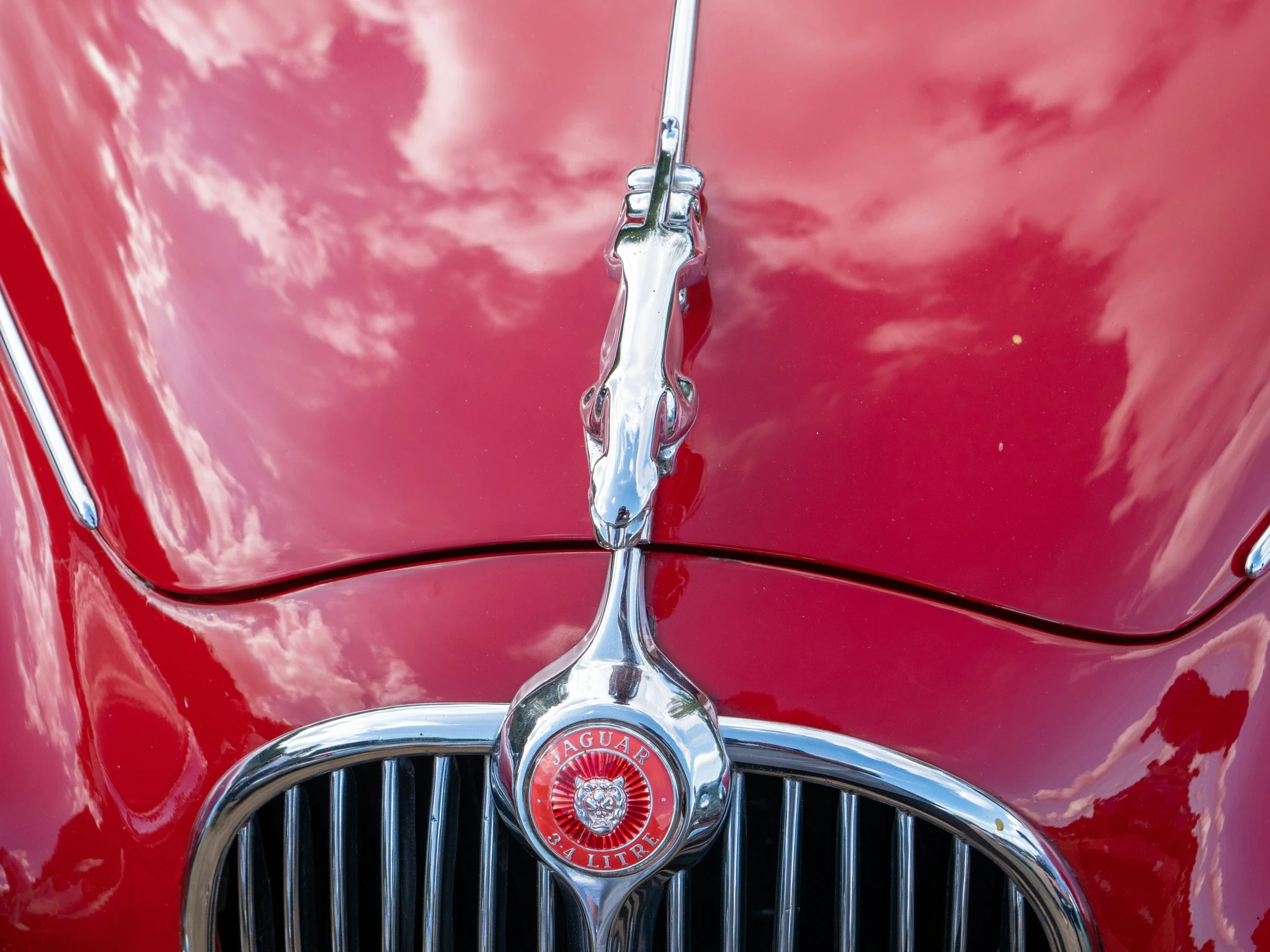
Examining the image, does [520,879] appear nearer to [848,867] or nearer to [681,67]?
[848,867]

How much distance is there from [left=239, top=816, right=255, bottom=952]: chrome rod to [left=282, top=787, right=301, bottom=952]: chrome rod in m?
0.02

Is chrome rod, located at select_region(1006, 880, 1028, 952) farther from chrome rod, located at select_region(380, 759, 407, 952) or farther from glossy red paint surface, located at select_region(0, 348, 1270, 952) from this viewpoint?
chrome rod, located at select_region(380, 759, 407, 952)

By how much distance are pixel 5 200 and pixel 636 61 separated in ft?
1.72

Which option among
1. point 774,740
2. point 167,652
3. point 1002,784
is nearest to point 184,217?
point 167,652

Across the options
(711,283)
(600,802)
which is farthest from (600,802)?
(711,283)

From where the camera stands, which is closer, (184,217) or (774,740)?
(774,740)

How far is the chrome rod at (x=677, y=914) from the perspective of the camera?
85 cm

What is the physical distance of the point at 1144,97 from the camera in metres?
0.90

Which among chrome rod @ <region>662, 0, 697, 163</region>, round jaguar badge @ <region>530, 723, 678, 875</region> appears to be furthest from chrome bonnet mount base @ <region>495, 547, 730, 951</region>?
chrome rod @ <region>662, 0, 697, 163</region>

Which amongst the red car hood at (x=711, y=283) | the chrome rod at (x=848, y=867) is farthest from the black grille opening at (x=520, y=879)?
the red car hood at (x=711, y=283)

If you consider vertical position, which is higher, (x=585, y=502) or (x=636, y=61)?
(x=636, y=61)

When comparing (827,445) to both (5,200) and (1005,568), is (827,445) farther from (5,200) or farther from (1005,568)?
(5,200)

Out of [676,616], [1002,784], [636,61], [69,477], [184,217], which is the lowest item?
[1002,784]

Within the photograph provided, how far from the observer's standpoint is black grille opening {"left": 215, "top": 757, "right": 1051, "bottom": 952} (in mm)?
833
